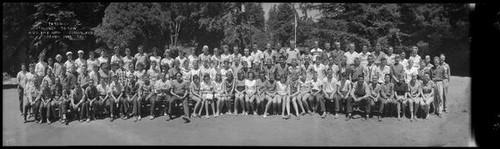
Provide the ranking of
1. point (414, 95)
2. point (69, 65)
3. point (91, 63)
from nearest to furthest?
point (414, 95), point (69, 65), point (91, 63)

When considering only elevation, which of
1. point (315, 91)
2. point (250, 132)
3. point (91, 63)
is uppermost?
point (91, 63)

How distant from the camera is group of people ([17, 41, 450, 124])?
10.0m

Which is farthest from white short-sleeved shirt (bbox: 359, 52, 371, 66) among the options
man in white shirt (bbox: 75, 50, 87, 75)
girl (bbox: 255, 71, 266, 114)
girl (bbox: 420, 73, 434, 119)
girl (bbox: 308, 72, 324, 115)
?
man in white shirt (bbox: 75, 50, 87, 75)

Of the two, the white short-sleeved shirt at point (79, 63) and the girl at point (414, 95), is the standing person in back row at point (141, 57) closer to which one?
the white short-sleeved shirt at point (79, 63)

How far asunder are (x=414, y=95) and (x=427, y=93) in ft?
1.08

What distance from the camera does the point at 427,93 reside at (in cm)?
1005

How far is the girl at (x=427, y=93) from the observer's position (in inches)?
392

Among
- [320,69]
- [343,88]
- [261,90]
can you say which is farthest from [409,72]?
[261,90]

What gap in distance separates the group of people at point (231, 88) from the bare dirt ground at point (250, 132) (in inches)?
12.6

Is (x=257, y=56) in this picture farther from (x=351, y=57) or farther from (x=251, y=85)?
(x=351, y=57)

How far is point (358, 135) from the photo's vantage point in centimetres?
907

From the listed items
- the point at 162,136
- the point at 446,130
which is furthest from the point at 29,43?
the point at 446,130

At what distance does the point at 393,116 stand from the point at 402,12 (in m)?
7.13

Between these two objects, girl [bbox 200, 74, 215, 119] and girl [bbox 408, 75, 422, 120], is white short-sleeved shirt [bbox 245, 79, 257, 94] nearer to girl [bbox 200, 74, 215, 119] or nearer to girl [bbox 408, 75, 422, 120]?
girl [bbox 200, 74, 215, 119]
